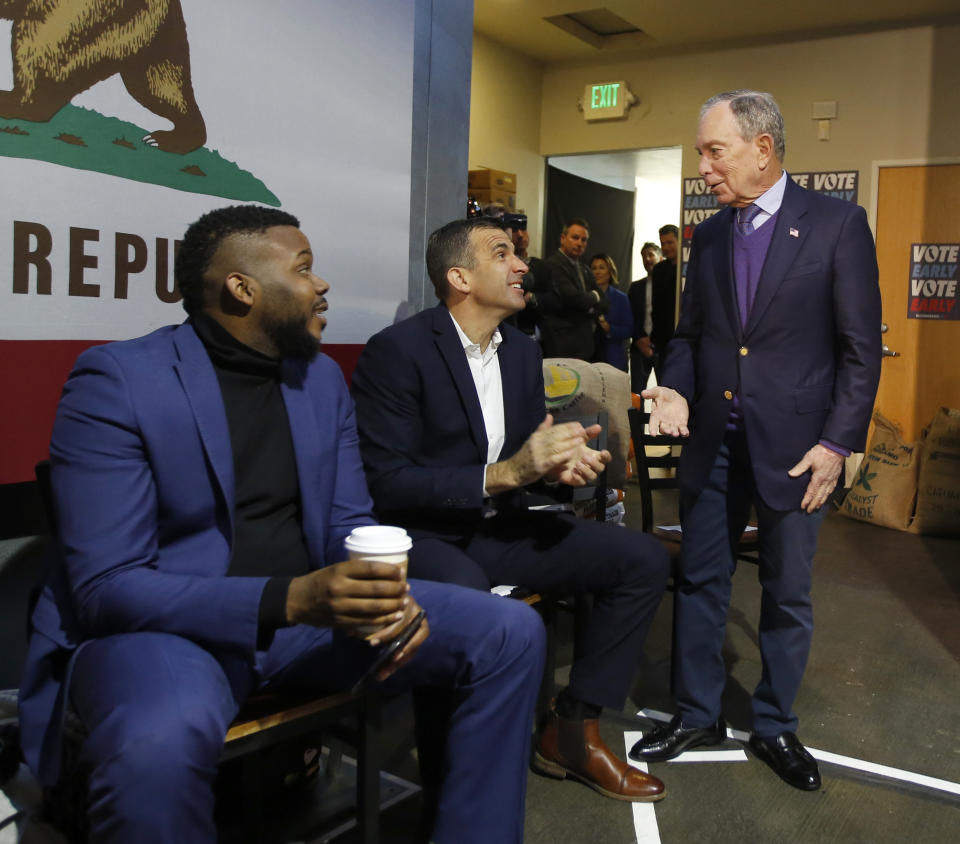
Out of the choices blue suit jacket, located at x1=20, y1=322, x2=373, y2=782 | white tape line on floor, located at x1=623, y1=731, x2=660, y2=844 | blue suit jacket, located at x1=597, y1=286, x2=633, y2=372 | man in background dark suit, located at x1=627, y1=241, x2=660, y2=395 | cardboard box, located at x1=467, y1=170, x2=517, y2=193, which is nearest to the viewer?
blue suit jacket, located at x1=20, y1=322, x2=373, y2=782

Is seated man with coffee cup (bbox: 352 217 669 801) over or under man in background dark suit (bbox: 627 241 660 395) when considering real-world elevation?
under

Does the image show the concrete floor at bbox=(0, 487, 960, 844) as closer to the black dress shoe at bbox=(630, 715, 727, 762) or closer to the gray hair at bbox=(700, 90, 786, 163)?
the black dress shoe at bbox=(630, 715, 727, 762)

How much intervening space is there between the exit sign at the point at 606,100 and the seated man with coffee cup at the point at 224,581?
277 inches

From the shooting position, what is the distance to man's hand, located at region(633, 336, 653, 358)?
306 inches

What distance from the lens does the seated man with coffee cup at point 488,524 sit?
226 centimetres

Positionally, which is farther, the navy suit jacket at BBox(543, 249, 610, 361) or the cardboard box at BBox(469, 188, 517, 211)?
the cardboard box at BBox(469, 188, 517, 211)

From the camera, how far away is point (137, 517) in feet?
5.14

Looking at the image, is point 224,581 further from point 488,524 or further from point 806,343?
point 806,343

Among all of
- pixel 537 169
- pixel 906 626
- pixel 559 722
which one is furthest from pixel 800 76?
pixel 559 722

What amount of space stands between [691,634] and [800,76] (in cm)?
635

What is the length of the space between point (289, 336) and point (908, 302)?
669cm

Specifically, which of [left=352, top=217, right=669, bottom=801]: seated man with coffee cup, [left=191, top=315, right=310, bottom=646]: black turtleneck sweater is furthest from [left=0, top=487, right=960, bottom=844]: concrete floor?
[left=191, top=315, right=310, bottom=646]: black turtleneck sweater

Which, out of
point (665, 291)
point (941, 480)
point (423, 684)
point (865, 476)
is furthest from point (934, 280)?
point (423, 684)

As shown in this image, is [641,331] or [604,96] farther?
[604,96]
